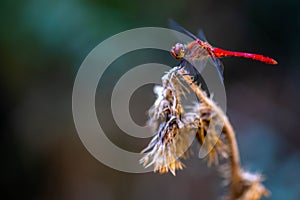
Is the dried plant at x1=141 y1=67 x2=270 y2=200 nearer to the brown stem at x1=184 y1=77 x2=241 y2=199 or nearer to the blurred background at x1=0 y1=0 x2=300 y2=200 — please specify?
the brown stem at x1=184 y1=77 x2=241 y2=199

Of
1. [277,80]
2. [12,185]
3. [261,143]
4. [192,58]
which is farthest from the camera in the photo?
[277,80]

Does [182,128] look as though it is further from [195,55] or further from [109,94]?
[109,94]

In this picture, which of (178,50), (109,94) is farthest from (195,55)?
(109,94)

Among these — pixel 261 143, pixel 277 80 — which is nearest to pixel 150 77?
pixel 261 143

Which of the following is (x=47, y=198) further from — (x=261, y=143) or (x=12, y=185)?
(x=261, y=143)

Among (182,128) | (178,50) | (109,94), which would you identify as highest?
(109,94)

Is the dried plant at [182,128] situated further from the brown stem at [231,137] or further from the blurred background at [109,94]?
the blurred background at [109,94]
